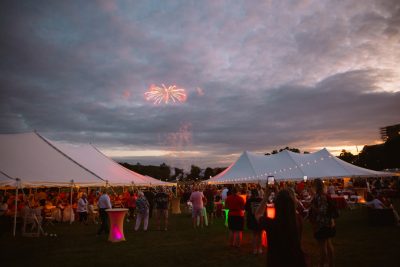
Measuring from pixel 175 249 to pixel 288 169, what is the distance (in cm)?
1604

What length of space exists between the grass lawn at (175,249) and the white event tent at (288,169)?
10649 millimetres

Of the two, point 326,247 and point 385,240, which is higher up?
point 326,247

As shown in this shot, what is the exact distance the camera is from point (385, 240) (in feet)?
26.8

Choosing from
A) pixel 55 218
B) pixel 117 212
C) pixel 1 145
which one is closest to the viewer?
pixel 117 212

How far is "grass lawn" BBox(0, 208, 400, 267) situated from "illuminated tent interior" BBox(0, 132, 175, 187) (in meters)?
2.17

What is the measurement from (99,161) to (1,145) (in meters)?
4.75

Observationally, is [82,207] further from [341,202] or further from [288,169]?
[288,169]

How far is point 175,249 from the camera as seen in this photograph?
7.92 metres

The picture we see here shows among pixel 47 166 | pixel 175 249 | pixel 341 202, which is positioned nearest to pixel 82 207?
pixel 47 166

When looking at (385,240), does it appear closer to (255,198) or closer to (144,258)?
(255,198)

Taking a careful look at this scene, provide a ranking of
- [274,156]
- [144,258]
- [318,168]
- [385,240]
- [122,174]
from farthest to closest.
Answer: [274,156], [318,168], [122,174], [385,240], [144,258]

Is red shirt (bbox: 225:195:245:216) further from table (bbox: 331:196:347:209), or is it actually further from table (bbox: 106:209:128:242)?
table (bbox: 331:196:347:209)

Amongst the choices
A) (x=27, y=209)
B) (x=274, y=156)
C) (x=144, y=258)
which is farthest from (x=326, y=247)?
(x=274, y=156)

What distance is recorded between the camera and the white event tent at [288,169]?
21391 millimetres
